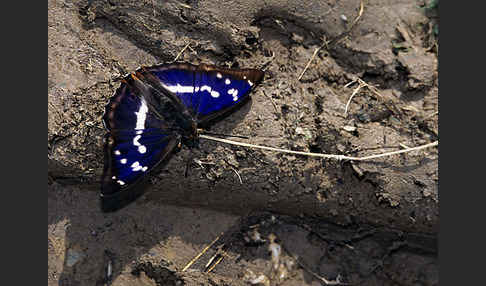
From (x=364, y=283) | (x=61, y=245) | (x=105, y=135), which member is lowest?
(x=364, y=283)

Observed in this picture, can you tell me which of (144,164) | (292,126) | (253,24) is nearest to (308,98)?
(292,126)

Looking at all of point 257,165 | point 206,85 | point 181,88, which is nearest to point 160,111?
point 181,88

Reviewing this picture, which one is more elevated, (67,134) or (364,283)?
(67,134)

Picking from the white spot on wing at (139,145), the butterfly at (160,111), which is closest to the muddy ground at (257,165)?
the butterfly at (160,111)

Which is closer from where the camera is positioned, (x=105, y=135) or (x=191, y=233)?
(x=105, y=135)

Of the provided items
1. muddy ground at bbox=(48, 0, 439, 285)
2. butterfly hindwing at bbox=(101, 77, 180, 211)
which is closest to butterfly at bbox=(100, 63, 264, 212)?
butterfly hindwing at bbox=(101, 77, 180, 211)

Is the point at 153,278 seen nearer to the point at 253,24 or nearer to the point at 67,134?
the point at 67,134

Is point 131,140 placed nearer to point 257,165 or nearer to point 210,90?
point 210,90

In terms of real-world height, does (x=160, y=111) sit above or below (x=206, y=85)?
below
